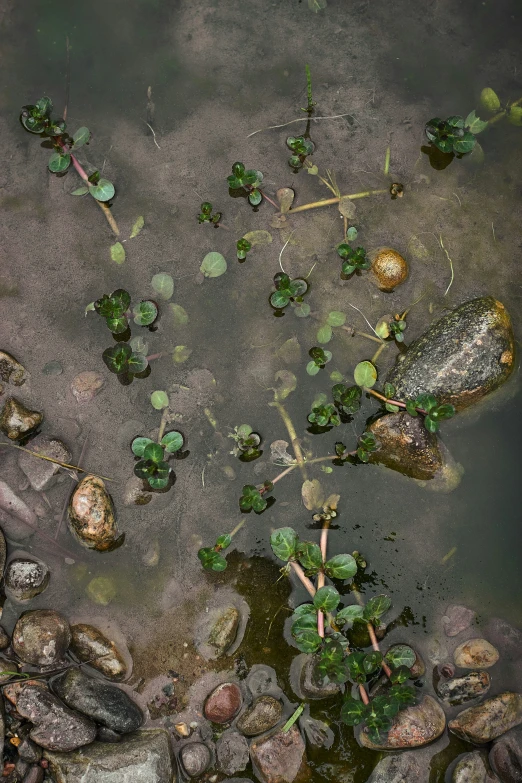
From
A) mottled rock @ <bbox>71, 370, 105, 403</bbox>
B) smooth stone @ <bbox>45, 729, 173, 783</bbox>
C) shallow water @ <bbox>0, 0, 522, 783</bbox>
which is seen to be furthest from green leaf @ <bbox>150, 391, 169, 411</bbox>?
smooth stone @ <bbox>45, 729, 173, 783</bbox>

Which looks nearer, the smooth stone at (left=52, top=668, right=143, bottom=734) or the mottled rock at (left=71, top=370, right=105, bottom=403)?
the smooth stone at (left=52, top=668, right=143, bottom=734)

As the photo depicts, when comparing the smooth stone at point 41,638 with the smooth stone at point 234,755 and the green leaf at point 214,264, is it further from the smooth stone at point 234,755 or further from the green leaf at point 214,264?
the green leaf at point 214,264

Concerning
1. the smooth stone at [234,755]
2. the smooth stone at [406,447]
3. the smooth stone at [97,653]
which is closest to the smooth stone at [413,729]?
the smooth stone at [234,755]

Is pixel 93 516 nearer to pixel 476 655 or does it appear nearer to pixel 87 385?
pixel 87 385

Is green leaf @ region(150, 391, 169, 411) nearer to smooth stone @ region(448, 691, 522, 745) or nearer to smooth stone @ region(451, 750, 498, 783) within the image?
smooth stone @ region(448, 691, 522, 745)

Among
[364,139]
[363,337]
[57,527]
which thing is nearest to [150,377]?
[57,527]
